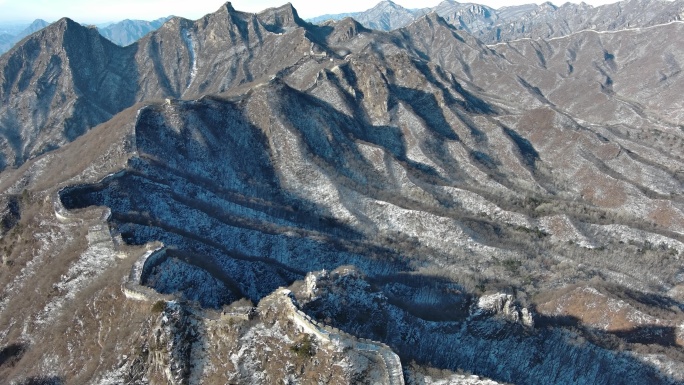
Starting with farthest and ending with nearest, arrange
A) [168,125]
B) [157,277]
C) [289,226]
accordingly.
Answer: [168,125] < [289,226] < [157,277]

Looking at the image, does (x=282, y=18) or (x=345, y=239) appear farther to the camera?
(x=282, y=18)

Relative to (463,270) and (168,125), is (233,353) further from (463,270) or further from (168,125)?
(168,125)

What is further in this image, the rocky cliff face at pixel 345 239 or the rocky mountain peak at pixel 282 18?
the rocky mountain peak at pixel 282 18

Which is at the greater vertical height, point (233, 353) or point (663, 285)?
point (233, 353)

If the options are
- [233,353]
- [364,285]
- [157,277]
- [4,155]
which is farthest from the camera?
[4,155]

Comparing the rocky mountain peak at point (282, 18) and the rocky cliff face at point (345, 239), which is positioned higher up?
the rocky mountain peak at point (282, 18)

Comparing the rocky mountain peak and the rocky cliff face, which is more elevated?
the rocky mountain peak

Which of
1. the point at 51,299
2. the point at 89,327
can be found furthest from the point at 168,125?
the point at 89,327

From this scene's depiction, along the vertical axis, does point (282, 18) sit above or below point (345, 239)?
above
